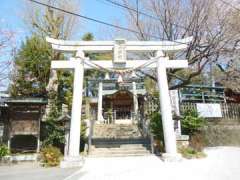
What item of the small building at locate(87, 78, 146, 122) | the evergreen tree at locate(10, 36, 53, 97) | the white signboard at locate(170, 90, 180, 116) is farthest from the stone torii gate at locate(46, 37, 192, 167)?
the small building at locate(87, 78, 146, 122)

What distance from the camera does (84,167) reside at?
8.16 meters

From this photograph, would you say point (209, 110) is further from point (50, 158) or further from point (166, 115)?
point (50, 158)

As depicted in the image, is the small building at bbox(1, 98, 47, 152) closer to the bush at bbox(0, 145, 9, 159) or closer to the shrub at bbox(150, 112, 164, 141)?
the bush at bbox(0, 145, 9, 159)

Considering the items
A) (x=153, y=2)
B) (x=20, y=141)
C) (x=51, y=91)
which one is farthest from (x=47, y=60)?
(x=153, y=2)

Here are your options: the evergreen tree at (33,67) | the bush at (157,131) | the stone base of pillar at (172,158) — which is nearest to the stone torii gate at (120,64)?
the stone base of pillar at (172,158)

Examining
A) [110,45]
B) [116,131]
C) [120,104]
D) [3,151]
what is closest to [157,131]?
[116,131]

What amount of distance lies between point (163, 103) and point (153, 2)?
21.2 ft

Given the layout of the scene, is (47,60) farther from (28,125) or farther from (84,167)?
(84,167)

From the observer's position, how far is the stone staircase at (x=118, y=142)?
34.0 feet

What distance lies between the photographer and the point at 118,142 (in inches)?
472

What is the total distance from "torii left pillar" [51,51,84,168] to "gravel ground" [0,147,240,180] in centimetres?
48

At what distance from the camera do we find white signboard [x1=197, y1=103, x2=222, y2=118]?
13283 mm

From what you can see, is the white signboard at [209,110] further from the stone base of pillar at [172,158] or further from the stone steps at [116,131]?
the stone base of pillar at [172,158]

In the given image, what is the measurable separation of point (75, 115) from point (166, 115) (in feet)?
12.3
